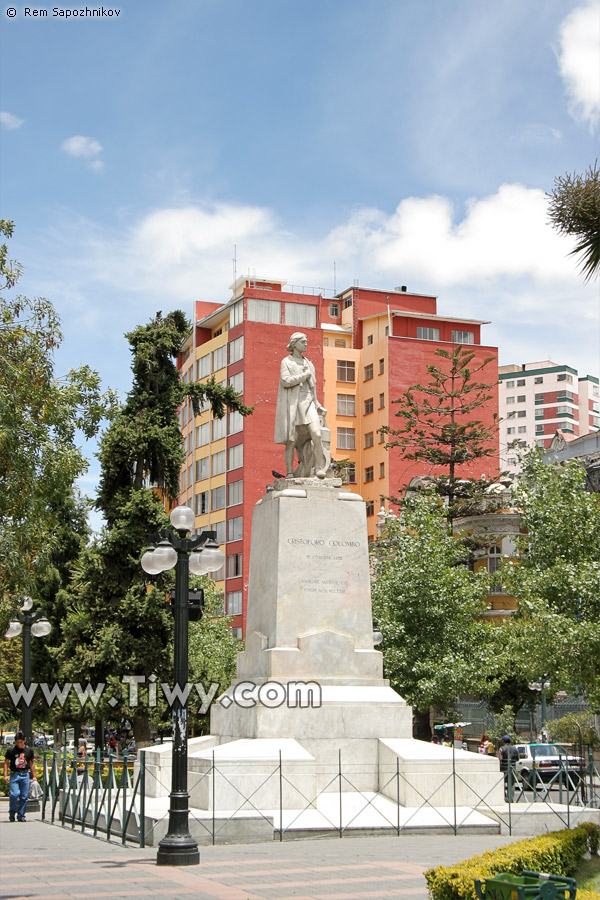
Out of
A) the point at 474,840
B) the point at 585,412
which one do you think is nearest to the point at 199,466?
the point at 474,840

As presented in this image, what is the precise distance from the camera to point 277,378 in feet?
216

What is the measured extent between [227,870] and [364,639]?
677 cm

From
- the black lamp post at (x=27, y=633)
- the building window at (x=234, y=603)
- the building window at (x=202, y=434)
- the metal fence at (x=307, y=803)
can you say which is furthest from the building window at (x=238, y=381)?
the metal fence at (x=307, y=803)

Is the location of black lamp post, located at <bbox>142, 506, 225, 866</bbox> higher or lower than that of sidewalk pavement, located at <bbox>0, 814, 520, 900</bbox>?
higher

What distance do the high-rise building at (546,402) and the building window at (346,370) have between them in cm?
5200

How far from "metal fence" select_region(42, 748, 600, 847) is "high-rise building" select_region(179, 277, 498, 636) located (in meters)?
45.1

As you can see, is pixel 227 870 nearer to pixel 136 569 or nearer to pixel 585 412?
pixel 136 569

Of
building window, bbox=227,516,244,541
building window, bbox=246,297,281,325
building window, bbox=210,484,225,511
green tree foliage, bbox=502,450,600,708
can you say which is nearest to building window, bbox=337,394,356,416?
building window, bbox=246,297,281,325

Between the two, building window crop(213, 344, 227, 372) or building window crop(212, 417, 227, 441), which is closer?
building window crop(212, 417, 227, 441)

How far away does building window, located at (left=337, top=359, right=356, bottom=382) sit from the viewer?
73375 millimetres

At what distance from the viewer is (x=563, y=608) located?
32438 mm

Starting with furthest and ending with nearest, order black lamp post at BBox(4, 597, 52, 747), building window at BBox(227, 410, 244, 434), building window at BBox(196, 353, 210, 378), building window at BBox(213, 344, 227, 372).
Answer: building window at BBox(196, 353, 210, 378)
building window at BBox(213, 344, 227, 372)
building window at BBox(227, 410, 244, 434)
black lamp post at BBox(4, 597, 52, 747)

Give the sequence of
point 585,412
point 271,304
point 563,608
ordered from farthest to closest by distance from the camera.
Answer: point 585,412 < point 271,304 < point 563,608

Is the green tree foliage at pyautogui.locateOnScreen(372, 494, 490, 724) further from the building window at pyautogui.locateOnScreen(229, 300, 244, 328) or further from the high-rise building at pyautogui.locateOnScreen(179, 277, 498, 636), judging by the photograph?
the building window at pyautogui.locateOnScreen(229, 300, 244, 328)
